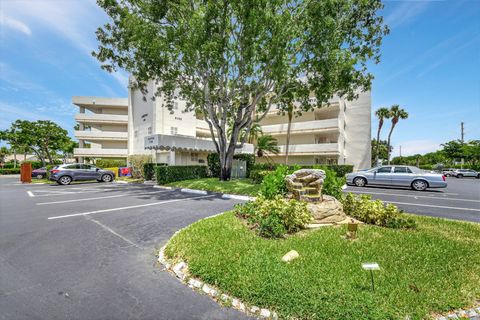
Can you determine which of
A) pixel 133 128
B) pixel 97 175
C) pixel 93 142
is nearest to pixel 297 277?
pixel 97 175

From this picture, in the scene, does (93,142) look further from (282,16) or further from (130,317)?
(130,317)

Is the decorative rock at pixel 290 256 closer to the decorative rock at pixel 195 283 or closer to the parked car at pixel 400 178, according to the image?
the decorative rock at pixel 195 283

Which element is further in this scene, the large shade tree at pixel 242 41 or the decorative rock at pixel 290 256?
the large shade tree at pixel 242 41

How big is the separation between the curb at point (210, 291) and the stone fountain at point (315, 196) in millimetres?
3700

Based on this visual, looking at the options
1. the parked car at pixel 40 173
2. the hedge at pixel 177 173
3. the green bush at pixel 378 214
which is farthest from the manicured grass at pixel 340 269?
the parked car at pixel 40 173

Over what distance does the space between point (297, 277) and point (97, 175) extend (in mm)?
21401

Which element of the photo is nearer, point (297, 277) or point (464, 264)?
point (297, 277)

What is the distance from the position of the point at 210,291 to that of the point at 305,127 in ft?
86.7

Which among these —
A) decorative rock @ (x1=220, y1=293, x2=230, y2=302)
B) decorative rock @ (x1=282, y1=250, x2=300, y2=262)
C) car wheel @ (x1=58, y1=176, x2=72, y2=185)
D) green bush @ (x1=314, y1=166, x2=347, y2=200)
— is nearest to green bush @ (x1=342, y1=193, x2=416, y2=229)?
green bush @ (x1=314, y1=166, x2=347, y2=200)

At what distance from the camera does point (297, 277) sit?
10.8 feet

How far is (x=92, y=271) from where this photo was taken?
3.81 m

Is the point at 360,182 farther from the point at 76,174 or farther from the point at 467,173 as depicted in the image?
the point at 467,173

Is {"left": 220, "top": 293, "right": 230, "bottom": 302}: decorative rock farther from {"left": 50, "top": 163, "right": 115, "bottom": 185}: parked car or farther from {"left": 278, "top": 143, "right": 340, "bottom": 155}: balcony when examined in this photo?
{"left": 278, "top": 143, "right": 340, "bottom": 155}: balcony

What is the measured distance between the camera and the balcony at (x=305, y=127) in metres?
25.7
